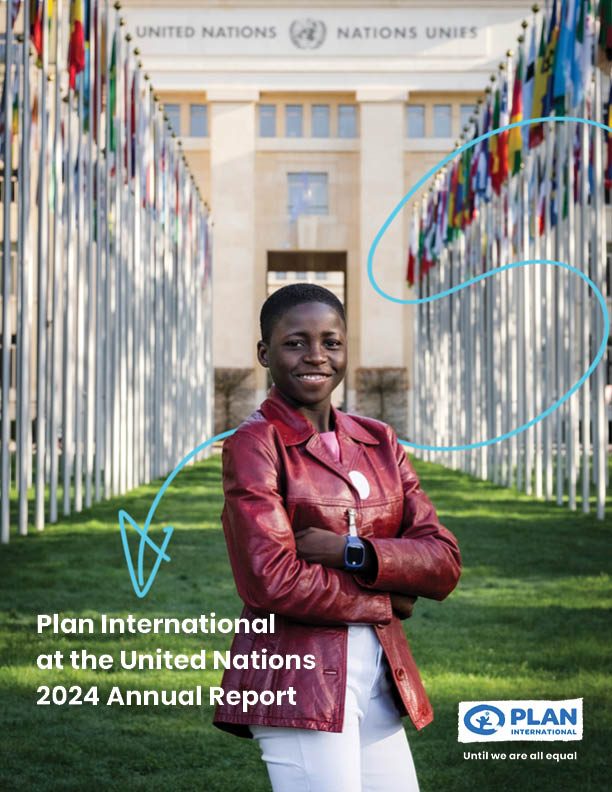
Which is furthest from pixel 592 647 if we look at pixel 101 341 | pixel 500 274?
pixel 500 274

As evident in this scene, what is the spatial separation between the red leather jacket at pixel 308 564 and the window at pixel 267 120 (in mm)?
54538

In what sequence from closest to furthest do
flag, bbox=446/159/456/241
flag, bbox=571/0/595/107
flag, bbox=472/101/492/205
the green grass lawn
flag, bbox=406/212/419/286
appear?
the green grass lawn → flag, bbox=571/0/595/107 → flag, bbox=472/101/492/205 → flag, bbox=446/159/456/241 → flag, bbox=406/212/419/286

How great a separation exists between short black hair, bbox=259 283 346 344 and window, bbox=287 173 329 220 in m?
53.8

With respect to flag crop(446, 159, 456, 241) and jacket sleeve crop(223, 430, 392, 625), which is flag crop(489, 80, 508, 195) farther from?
jacket sleeve crop(223, 430, 392, 625)

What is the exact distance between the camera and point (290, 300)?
300cm

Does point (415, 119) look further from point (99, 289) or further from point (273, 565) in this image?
point (273, 565)

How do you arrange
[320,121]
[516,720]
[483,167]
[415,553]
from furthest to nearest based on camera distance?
[320,121], [483,167], [516,720], [415,553]

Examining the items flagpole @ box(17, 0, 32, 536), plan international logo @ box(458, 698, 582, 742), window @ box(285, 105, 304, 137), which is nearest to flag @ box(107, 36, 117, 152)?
flagpole @ box(17, 0, 32, 536)

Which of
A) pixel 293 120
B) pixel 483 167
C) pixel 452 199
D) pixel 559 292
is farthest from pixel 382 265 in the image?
pixel 559 292

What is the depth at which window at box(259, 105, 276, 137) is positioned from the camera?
184ft

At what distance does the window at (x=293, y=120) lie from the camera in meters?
56.2

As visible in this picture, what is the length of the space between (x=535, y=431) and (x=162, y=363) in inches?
365

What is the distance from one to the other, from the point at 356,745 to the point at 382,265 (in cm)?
5082

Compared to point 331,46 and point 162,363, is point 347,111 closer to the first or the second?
point 331,46
